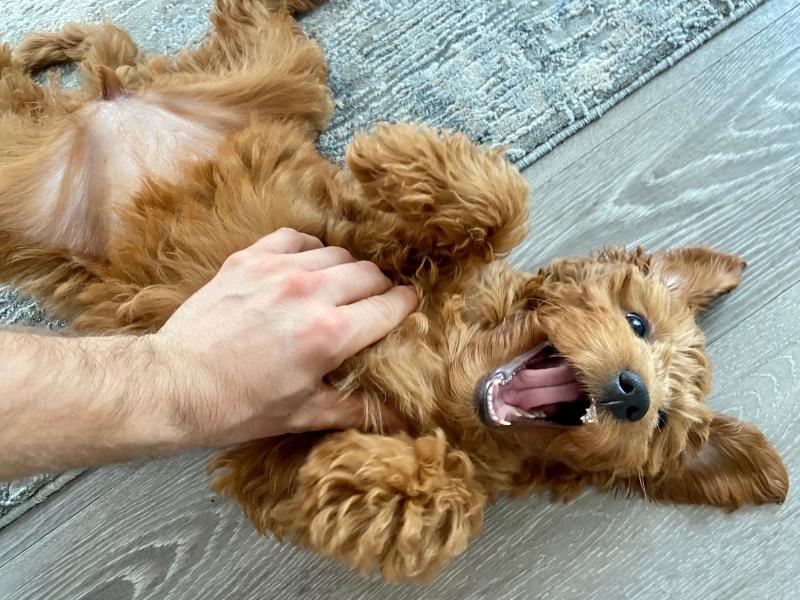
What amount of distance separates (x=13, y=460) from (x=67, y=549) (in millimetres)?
912

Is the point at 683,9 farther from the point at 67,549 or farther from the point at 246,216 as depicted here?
the point at 67,549

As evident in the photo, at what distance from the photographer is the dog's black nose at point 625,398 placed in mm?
1260

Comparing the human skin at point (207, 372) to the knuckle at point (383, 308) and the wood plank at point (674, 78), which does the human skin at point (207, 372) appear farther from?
the wood plank at point (674, 78)

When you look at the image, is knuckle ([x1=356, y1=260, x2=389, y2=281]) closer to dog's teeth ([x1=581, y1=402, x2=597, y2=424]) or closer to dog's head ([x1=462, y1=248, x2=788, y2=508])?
dog's head ([x1=462, y1=248, x2=788, y2=508])

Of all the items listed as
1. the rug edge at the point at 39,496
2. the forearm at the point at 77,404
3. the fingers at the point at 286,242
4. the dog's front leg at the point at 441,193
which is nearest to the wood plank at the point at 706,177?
the dog's front leg at the point at 441,193

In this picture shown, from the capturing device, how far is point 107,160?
173 centimetres

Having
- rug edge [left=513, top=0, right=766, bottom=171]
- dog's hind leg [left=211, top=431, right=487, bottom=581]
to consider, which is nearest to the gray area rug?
rug edge [left=513, top=0, right=766, bottom=171]

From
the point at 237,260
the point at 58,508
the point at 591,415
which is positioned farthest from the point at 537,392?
the point at 58,508

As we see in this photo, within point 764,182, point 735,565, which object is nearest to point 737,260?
point 764,182

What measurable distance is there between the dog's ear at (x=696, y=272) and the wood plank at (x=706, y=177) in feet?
0.89

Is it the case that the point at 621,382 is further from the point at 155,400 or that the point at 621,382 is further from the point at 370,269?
the point at 155,400

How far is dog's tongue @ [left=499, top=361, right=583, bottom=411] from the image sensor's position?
4.48ft

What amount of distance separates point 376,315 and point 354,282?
3.5 inches

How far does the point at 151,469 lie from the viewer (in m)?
1.91
